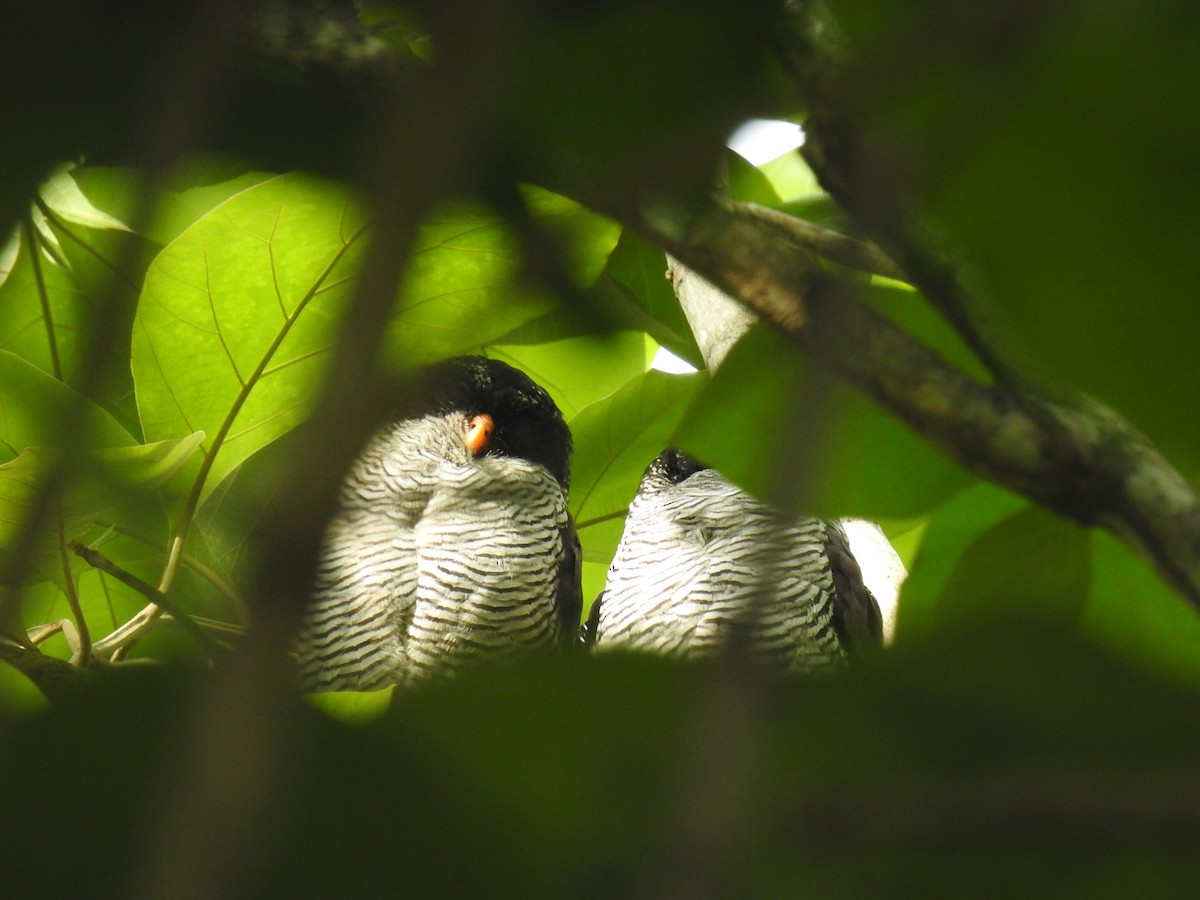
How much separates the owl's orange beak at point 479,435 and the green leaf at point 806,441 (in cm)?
100

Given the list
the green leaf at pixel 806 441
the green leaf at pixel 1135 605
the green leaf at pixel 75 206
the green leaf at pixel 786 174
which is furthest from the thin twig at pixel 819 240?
the green leaf at pixel 786 174

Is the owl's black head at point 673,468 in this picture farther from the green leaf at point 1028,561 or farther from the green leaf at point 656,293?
the green leaf at point 1028,561

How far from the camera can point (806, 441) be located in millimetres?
142

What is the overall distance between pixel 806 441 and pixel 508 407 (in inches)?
56.2

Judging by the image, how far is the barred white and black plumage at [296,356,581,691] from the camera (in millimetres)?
1302

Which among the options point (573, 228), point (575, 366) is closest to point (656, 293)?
point (575, 366)

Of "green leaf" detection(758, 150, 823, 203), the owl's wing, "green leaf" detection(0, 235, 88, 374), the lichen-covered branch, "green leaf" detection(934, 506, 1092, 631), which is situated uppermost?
"green leaf" detection(758, 150, 823, 203)

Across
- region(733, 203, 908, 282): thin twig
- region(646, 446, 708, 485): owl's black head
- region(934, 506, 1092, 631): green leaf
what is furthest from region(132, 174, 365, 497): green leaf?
region(646, 446, 708, 485): owl's black head

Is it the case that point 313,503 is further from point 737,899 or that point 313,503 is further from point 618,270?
point 618,270

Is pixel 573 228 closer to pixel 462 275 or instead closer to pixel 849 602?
pixel 462 275

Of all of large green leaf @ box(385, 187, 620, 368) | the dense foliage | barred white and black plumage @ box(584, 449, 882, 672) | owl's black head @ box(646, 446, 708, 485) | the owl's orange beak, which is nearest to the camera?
the dense foliage

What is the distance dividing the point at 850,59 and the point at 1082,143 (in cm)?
5

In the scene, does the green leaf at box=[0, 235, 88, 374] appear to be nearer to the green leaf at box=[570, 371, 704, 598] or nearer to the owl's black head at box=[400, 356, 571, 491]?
the green leaf at box=[570, 371, 704, 598]

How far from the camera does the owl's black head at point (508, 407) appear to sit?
1.50m
